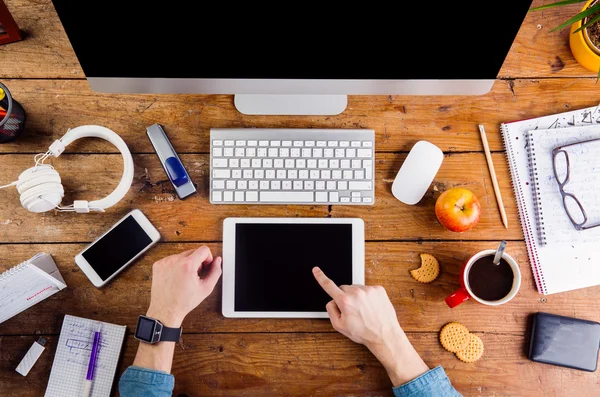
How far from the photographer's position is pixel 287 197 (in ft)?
3.07

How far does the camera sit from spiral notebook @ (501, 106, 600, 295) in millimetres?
930

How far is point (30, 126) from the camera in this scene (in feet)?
3.18

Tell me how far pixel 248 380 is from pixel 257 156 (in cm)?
46

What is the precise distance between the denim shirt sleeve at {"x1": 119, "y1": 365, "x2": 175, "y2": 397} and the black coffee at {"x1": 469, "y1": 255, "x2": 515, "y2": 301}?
2.06 feet

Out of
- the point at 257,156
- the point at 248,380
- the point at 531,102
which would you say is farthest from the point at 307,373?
the point at 531,102

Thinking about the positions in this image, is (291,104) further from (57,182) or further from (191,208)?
(57,182)

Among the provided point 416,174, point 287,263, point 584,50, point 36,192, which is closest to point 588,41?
point 584,50

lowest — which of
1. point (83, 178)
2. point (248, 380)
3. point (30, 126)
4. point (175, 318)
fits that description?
point (248, 380)

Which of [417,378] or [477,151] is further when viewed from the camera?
[477,151]

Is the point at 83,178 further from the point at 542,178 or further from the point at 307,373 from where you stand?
the point at 542,178

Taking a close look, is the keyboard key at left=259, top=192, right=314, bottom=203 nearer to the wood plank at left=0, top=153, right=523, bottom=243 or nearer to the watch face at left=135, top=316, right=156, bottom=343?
the wood plank at left=0, top=153, right=523, bottom=243

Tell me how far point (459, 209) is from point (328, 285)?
0.30 metres

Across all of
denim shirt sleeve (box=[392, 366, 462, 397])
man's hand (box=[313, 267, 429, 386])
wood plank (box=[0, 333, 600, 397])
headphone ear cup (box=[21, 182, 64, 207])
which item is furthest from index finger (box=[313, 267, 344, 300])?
headphone ear cup (box=[21, 182, 64, 207])

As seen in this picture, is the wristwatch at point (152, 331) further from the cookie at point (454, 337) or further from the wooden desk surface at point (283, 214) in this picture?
the cookie at point (454, 337)
